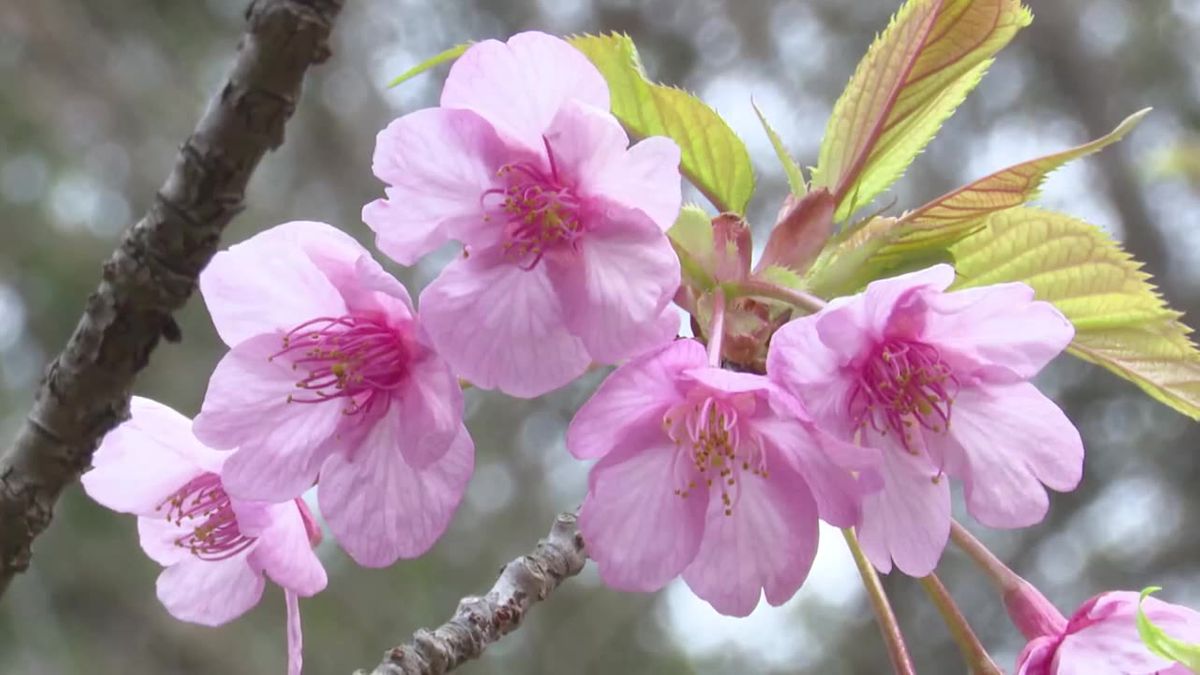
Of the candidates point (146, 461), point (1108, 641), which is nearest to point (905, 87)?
point (1108, 641)

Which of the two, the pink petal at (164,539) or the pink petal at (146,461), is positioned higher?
the pink petal at (146,461)

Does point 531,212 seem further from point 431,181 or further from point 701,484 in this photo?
point 701,484

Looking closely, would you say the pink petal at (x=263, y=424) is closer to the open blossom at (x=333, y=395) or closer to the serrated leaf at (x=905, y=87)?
the open blossom at (x=333, y=395)

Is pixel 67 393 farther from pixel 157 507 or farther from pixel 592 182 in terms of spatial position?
pixel 592 182

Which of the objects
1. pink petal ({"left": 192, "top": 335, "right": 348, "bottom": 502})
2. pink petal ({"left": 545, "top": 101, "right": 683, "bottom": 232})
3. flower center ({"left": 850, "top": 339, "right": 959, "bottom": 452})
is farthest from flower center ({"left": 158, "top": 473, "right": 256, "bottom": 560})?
flower center ({"left": 850, "top": 339, "right": 959, "bottom": 452})

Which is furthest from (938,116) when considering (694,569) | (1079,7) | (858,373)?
(1079,7)

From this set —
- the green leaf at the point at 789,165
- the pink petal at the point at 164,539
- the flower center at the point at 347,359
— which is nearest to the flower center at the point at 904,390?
the green leaf at the point at 789,165
